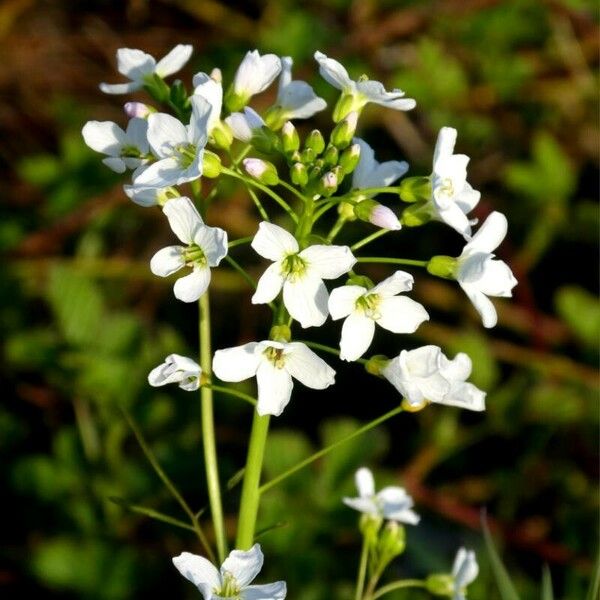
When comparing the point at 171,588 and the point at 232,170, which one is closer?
the point at 232,170

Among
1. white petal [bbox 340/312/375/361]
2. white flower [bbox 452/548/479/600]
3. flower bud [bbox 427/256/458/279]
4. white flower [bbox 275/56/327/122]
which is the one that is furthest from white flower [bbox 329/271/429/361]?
white flower [bbox 452/548/479/600]

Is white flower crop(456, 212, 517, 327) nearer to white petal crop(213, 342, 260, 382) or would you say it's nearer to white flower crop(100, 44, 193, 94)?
white petal crop(213, 342, 260, 382)

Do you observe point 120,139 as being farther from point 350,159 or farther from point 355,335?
point 355,335

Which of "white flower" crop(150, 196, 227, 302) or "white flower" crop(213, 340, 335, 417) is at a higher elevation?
"white flower" crop(150, 196, 227, 302)

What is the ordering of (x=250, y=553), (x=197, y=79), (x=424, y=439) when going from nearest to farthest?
(x=250, y=553), (x=197, y=79), (x=424, y=439)

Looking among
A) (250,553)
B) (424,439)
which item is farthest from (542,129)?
(250,553)

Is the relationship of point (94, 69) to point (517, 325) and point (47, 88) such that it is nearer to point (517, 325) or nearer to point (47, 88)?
point (47, 88)
